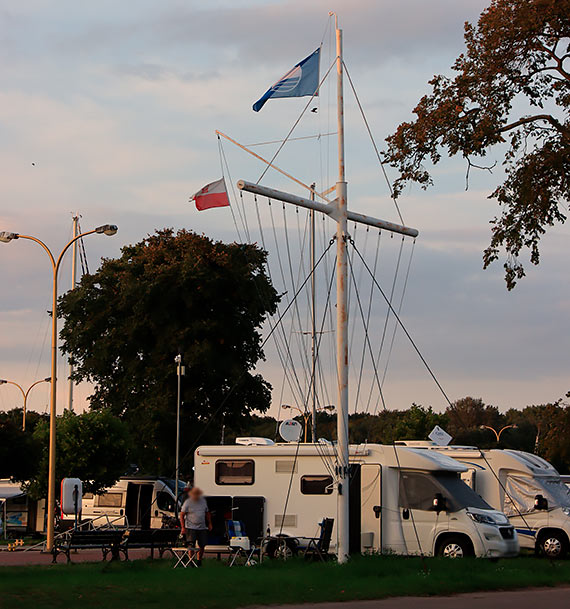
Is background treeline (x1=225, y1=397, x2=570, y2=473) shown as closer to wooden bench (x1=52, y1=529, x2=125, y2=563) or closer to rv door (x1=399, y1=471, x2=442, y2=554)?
rv door (x1=399, y1=471, x2=442, y2=554)

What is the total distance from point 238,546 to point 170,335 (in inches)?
950

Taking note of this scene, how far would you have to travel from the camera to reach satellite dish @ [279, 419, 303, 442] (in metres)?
27.5

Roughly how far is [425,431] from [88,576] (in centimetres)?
6395

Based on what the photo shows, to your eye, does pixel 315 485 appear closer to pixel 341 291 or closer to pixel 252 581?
pixel 341 291

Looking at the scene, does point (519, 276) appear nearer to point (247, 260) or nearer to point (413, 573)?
point (413, 573)

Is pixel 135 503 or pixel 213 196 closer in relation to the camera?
pixel 213 196

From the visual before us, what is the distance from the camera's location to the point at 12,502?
147 ft

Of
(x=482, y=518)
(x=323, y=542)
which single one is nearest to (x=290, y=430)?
(x=323, y=542)

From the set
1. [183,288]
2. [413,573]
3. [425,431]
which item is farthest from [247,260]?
[425,431]

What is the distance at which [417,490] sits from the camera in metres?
22.8

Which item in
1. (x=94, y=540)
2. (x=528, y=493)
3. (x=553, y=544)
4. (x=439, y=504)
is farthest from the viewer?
(x=528, y=493)

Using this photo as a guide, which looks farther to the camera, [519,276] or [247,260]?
[247,260]

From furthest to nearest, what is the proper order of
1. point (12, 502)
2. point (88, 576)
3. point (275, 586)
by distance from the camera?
point (12, 502)
point (88, 576)
point (275, 586)

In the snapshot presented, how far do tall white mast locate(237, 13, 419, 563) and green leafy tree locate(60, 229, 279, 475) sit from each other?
22796mm
